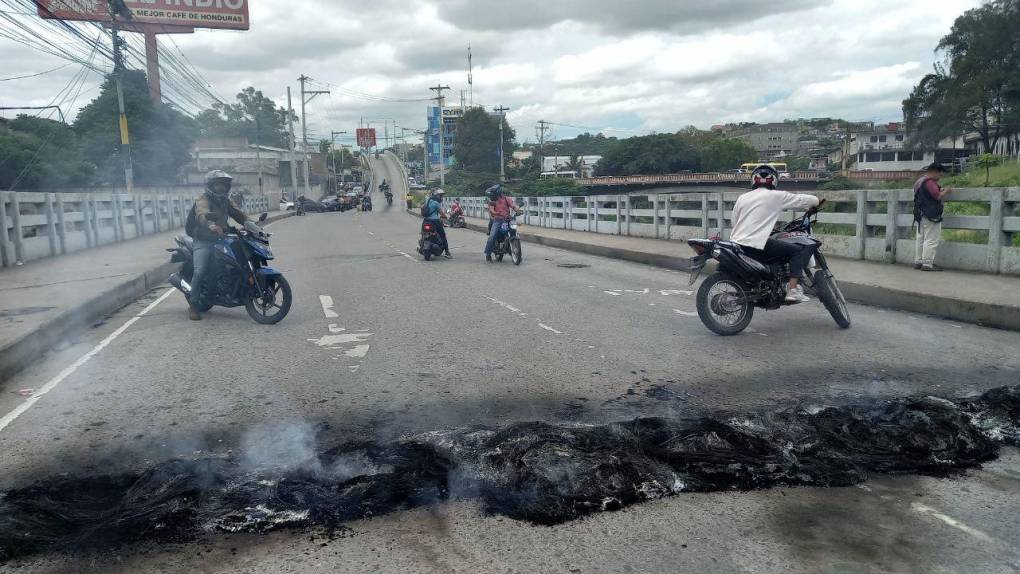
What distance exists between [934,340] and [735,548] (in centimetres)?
527

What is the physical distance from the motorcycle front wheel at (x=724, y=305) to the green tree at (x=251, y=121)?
112 meters

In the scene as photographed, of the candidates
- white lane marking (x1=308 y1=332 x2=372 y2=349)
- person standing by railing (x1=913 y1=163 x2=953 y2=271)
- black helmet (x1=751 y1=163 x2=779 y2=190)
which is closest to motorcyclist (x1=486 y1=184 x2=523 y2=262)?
person standing by railing (x1=913 y1=163 x2=953 y2=271)

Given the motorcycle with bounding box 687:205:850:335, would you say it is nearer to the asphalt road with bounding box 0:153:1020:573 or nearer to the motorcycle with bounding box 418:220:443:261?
the asphalt road with bounding box 0:153:1020:573

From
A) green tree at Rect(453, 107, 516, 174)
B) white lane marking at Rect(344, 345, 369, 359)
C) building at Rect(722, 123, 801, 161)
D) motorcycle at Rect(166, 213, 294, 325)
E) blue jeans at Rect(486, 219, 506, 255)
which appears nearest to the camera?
white lane marking at Rect(344, 345, 369, 359)

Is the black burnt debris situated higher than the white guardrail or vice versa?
the white guardrail

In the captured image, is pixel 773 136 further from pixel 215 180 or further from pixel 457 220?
pixel 215 180

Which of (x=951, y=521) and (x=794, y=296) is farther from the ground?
(x=794, y=296)

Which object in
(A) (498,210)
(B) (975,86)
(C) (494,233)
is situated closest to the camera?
(A) (498,210)

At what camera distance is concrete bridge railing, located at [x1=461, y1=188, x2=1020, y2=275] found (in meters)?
10.4

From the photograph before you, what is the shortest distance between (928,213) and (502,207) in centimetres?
797

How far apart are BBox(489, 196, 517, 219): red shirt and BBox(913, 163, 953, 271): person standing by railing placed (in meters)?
7.63

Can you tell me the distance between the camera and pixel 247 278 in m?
8.84

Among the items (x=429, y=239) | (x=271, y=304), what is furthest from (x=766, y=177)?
(x=429, y=239)

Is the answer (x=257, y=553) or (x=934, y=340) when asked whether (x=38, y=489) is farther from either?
(x=934, y=340)
